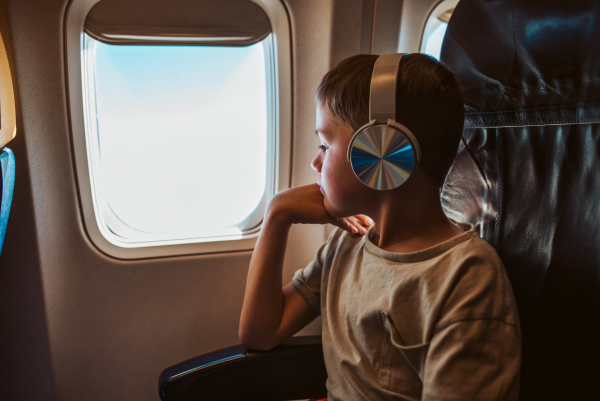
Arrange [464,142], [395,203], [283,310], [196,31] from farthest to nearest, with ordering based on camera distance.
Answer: [196,31]
[283,310]
[464,142]
[395,203]

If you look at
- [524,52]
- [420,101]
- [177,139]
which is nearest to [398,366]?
[420,101]

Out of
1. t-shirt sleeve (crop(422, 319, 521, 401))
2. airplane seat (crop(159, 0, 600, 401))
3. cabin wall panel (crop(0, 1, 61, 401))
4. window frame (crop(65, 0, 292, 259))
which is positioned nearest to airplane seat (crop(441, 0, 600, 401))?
airplane seat (crop(159, 0, 600, 401))

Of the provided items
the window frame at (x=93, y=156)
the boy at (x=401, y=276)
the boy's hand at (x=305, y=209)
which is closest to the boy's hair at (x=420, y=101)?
the boy at (x=401, y=276)

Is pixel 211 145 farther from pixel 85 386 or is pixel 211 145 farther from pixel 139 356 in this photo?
pixel 85 386

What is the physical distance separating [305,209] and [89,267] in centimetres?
80

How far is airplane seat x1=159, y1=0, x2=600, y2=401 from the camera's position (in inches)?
24.8

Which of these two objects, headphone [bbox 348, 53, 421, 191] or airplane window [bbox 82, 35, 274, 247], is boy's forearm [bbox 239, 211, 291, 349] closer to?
headphone [bbox 348, 53, 421, 191]

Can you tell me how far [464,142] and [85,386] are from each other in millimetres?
1465

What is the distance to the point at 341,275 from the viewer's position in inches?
38.0

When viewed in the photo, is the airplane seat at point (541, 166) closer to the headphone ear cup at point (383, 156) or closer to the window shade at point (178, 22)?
the headphone ear cup at point (383, 156)

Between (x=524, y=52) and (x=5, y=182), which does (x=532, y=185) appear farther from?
(x=5, y=182)

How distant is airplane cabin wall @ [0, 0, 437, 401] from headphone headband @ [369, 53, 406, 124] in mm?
632

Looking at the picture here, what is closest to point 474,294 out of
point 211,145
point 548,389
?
point 548,389

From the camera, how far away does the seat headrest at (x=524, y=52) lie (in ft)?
2.09
